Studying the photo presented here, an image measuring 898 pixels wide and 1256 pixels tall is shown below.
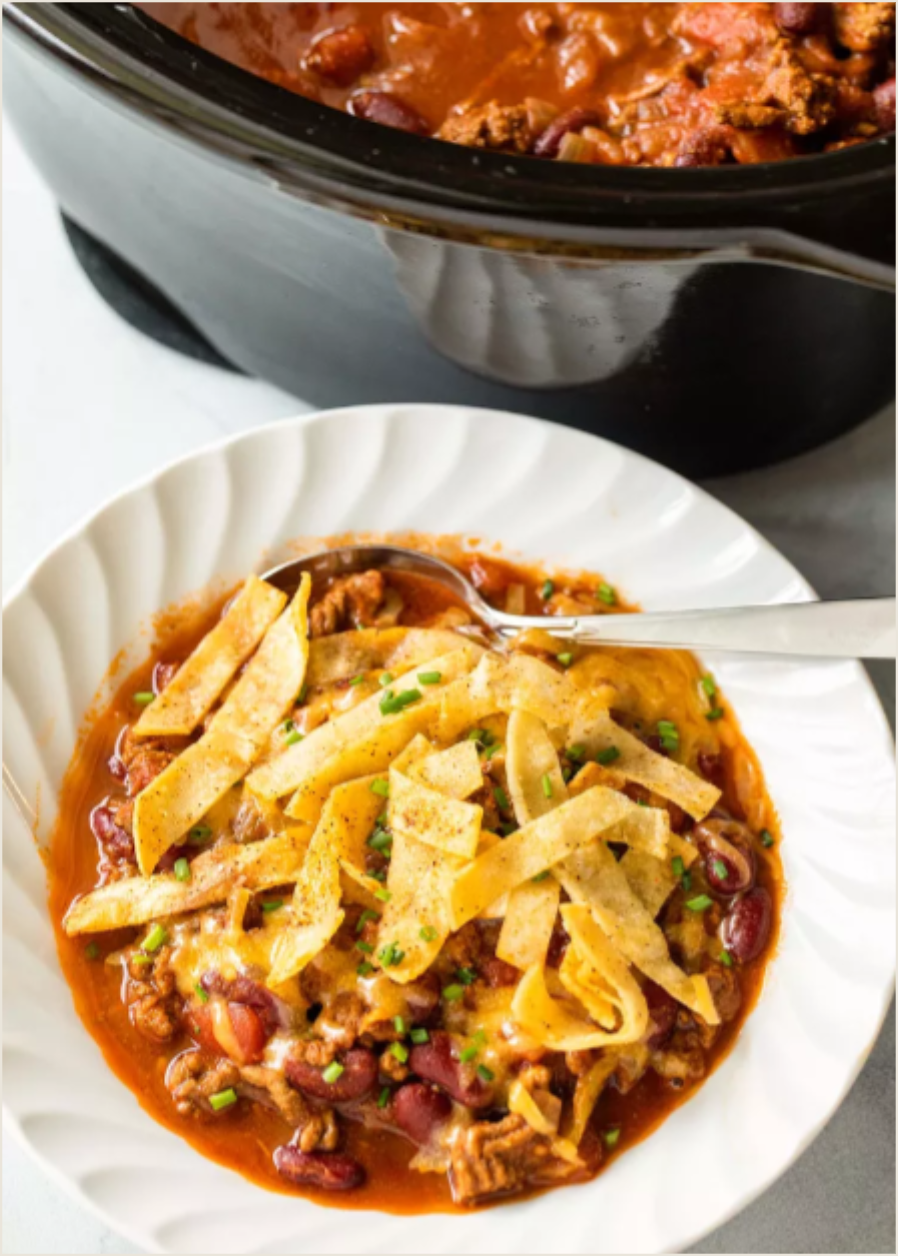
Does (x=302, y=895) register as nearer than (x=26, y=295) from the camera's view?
Yes

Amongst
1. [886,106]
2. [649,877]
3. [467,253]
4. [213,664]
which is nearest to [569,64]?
[886,106]

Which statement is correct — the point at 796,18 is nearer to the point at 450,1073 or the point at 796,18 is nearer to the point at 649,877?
the point at 649,877

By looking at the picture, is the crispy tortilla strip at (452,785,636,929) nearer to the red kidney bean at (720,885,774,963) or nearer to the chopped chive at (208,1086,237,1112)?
the red kidney bean at (720,885,774,963)

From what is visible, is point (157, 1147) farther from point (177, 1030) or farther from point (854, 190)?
point (854, 190)

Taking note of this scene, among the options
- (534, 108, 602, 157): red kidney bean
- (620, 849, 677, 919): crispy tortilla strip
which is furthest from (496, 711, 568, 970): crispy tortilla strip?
(534, 108, 602, 157): red kidney bean

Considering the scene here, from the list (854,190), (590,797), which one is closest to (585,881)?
(590,797)

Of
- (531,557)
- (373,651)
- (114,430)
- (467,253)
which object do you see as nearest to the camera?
(467,253)
